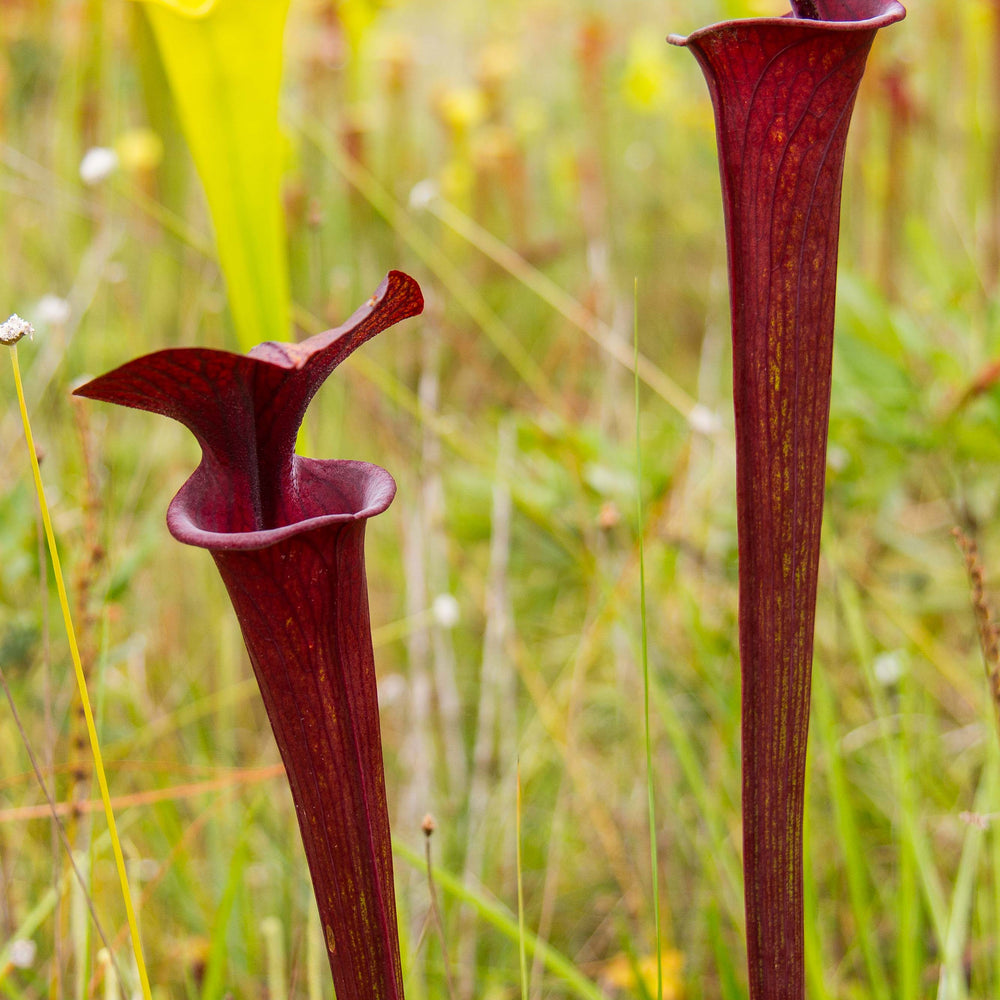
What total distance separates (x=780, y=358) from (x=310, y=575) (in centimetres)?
31

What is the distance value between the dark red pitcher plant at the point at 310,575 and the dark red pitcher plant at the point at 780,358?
0.22 meters

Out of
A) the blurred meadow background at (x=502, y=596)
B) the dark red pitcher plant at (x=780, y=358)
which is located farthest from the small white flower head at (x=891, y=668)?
the dark red pitcher plant at (x=780, y=358)

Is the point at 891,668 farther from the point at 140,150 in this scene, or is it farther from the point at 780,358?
the point at 140,150

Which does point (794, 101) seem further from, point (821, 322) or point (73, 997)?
point (73, 997)

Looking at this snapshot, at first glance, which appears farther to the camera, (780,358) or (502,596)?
(502,596)

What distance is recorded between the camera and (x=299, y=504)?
588 millimetres

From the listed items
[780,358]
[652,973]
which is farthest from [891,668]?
[780,358]

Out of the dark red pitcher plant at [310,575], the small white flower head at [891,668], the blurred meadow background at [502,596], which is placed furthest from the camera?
the small white flower head at [891,668]

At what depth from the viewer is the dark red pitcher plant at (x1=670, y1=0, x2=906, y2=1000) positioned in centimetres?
55

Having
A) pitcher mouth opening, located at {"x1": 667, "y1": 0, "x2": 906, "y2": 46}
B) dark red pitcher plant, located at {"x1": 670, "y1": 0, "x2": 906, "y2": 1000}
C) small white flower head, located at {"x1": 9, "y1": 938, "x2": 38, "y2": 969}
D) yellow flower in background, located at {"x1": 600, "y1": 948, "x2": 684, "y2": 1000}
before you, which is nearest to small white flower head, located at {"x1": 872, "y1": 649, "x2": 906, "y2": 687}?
yellow flower in background, located at {"x1": 600, "y1": 948, "x2": 684, "y2": 1000}

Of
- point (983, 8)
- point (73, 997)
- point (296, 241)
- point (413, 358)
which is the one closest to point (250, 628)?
point (73, 997)

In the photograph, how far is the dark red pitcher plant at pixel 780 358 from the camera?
0.55 meters

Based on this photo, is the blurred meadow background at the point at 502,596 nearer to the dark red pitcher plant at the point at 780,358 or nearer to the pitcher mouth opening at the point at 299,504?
the dark red pitcher plant at the point at 780,358

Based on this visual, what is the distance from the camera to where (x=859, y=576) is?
64.8 inches
